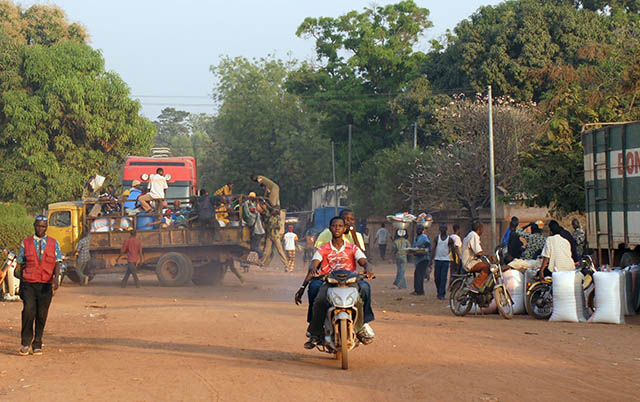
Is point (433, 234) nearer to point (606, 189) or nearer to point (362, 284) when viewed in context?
point (606, 189)

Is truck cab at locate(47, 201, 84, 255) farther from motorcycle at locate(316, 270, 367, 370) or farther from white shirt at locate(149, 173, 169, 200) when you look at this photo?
motorcycle at locate(316, 270, 367, 370)

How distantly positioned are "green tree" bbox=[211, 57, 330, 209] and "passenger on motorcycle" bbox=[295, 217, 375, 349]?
4742cm

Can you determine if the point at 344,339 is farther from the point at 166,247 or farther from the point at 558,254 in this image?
the point at 166,247

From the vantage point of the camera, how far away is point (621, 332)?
447 inches

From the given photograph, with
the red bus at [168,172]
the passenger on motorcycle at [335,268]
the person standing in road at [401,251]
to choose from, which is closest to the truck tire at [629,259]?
the person standing in road at [401,251]

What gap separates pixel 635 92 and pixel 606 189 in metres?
5.83

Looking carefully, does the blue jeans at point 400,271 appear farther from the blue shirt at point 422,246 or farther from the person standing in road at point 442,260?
the person standing in road at point 442,260

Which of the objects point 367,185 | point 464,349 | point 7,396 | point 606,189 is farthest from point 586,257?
point 367,185

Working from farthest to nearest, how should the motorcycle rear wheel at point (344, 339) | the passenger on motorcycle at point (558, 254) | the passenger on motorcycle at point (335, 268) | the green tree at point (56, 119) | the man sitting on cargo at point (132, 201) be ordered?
the green tree at point (56, 119) < the man sitting on cargo at point (132, 201) < the passenger on motorcycle at point (558, 254) < the passenger on motorcycle at point (335, 268) < the motorcycle rear wheel at point (344, 339)

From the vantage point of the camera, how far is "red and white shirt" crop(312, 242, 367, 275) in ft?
28.7

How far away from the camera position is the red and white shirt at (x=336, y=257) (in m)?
8.74

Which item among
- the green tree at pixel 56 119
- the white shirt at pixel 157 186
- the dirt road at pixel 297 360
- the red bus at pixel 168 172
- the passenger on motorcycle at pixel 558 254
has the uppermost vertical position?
the green tree at pixel 56 119

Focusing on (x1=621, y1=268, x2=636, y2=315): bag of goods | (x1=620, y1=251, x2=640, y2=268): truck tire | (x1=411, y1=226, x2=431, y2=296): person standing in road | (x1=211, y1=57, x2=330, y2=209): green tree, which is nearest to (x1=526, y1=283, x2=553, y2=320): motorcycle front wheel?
(x1=621, y1=268, x2=636, y2=315): bag of goods

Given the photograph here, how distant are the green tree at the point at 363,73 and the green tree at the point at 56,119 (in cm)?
1361
